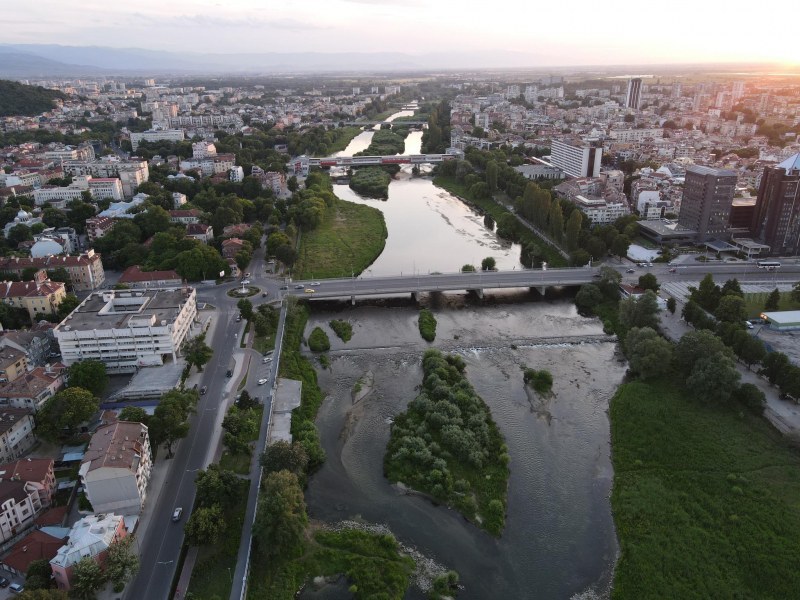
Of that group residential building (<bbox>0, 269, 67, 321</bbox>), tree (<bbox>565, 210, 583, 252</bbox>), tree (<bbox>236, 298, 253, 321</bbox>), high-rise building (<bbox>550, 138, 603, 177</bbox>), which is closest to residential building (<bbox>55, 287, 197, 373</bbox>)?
tree (<bbox>236, 298, 253, 321</bbox>)

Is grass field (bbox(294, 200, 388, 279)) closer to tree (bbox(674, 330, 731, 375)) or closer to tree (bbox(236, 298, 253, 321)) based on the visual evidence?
tree (bbox(236, 298, 253, 321))

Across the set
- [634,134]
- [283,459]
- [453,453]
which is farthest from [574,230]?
[634,134]

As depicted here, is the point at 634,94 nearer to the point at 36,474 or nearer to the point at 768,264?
the point at 768,264

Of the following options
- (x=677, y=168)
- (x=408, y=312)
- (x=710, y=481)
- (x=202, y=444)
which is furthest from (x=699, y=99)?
(x=202, y=444)

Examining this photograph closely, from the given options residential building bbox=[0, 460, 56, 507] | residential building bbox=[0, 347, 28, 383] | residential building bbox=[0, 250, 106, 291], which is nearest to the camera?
residential building bbox=[0, 460, 56, 507]

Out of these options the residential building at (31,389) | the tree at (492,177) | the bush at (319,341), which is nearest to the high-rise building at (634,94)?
the tree at (492,177)
